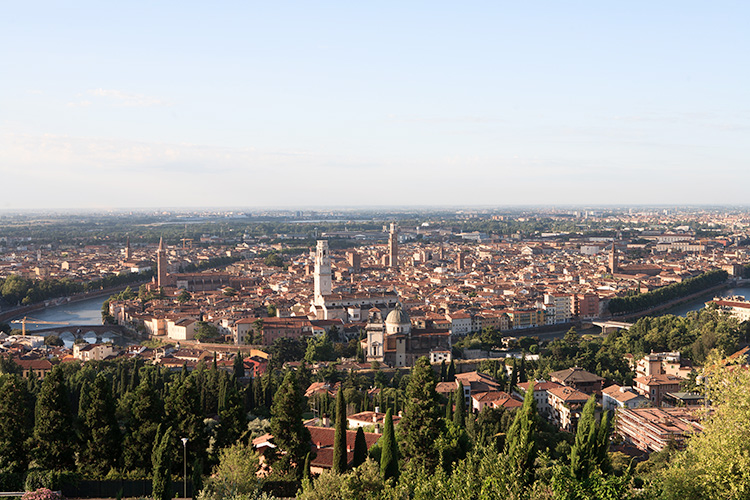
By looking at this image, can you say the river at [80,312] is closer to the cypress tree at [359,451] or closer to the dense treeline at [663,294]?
the dense treeline at [663,294]

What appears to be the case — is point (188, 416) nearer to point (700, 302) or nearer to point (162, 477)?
point (162, 477)

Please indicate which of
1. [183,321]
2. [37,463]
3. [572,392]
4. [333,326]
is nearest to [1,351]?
[183,321]

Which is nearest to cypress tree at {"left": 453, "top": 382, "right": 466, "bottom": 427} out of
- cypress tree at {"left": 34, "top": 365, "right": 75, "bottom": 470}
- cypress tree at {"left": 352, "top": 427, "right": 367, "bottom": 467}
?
cypress tree at {"left": 352, "top": 427, "right": 367, "bottom": 467}

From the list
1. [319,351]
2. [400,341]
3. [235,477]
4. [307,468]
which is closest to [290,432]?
[307,468]

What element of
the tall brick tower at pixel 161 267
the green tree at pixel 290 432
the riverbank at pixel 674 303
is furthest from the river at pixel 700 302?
the green tree at pixel 290 432

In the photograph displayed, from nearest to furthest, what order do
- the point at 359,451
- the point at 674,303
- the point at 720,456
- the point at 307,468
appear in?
the point at 720,456
the point at 307,468
the point at 359,451
the point at 674,303

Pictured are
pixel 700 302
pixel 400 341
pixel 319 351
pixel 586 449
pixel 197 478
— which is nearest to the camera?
pixel 197 478

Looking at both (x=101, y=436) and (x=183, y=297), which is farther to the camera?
(x=183, y=297)
